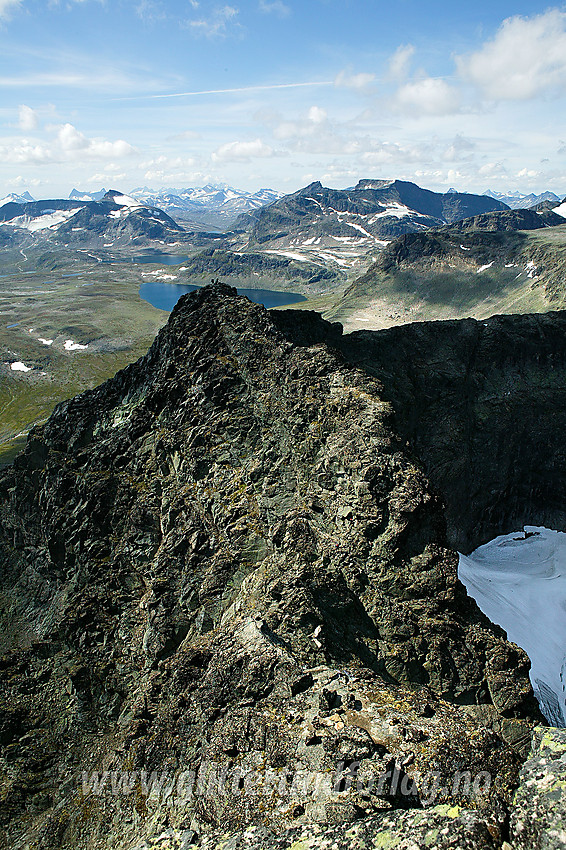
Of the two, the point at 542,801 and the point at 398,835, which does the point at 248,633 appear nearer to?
the point at 398,835

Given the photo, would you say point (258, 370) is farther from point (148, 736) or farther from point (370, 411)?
point (148, 736)

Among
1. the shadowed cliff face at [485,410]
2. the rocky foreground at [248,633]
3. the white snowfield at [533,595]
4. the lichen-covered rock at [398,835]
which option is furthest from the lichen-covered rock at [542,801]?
the shadowed cliff face at [485,410]

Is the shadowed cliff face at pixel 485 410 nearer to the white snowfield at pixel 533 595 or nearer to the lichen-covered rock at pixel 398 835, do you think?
the white snowfield at pixel 533 595

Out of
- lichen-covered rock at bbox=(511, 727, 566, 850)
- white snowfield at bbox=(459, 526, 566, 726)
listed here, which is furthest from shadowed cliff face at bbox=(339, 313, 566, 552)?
lichen-covered rock at bbox=(511, 727, 566, 850)

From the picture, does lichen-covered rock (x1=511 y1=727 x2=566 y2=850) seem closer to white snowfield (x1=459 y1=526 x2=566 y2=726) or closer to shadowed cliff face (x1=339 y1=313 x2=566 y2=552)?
white snowfield (x1=459 y1=526 x2=566 y2=726)

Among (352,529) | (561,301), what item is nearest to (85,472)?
(352,529)

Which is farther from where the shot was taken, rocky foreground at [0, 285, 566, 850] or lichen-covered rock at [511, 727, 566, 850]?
rocky foreground at [0, 285, 566, 850]

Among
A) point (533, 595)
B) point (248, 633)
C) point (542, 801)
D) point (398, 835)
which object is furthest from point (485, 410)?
point (398, 835)
